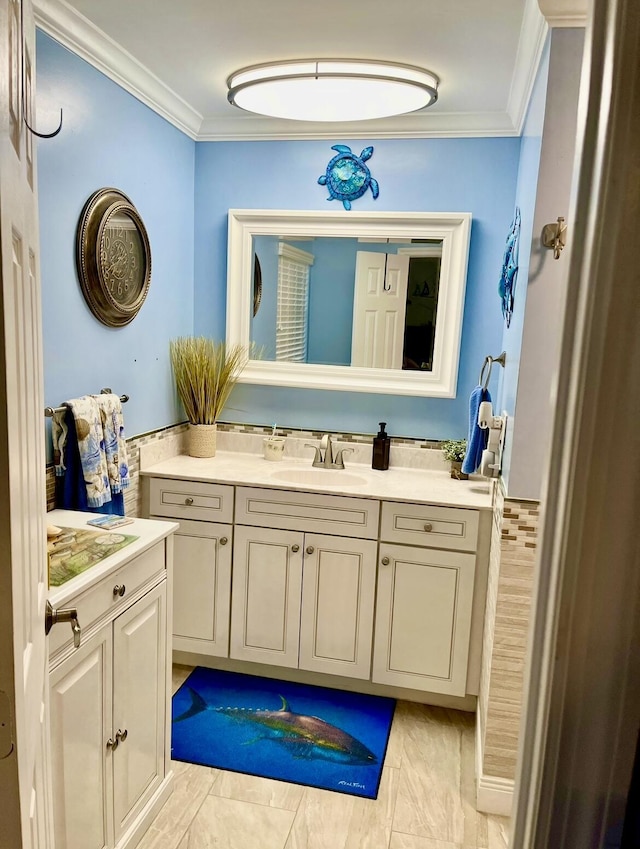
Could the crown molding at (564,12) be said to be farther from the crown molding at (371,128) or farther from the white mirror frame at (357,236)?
the white mirror frame at (357,236)

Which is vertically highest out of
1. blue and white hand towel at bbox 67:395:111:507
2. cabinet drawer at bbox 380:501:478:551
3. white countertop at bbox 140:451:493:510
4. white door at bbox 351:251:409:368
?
white door at bbox 351:251:409:368

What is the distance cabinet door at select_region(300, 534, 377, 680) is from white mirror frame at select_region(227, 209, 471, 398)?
31.7 inches

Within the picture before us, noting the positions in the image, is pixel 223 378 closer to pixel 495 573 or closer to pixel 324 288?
pixel 324 288

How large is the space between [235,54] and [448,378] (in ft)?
5.20

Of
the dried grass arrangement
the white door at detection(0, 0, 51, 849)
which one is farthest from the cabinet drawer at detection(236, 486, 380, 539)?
the white door at detection(0, 0, 51, 849)

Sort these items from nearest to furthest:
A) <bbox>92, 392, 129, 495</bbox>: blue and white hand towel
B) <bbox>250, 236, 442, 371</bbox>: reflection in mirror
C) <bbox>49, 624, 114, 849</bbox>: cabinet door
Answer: <bbox>49, 624, 114, 849</bbox>: cabinet door, <bbox>92, 392, 129, 495</bbox>: blue and white hand towel, <bbox>250, 236, 442, 371</bbox>: reflection in mirror

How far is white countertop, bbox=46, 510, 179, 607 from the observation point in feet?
5.08

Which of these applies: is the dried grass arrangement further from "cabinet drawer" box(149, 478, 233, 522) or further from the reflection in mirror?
"cabinet drawer" box(149, 478, 233, 522)

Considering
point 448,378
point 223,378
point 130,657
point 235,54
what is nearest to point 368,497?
point 448,378

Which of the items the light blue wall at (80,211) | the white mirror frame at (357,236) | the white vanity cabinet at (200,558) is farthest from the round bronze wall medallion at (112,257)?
the white vanity cabinet at (200,558)

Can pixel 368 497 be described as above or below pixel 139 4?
below

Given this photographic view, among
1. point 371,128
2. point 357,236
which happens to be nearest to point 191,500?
point 357,236

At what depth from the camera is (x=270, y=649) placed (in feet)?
9.49

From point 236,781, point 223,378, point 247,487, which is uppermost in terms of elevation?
point 223,378
